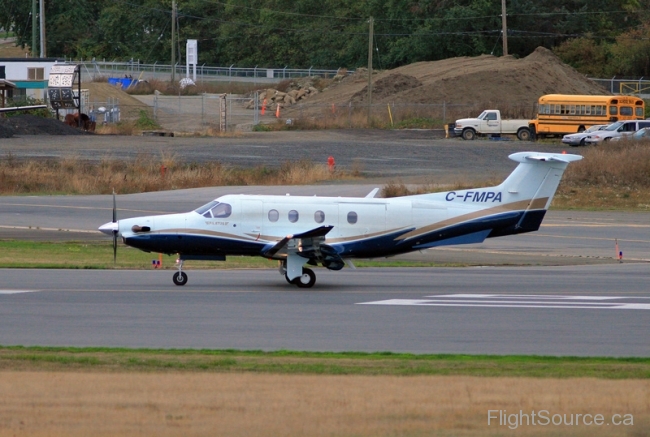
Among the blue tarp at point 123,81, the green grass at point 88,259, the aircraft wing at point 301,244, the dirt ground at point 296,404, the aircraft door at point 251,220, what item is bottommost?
the green grass at point 88,259

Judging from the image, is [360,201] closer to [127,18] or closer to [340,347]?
[340,347]

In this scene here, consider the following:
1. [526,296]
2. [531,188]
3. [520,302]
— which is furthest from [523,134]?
[520,302]

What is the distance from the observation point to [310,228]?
2148cm

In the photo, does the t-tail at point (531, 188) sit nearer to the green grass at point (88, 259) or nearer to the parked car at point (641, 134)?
the green grass at point (88, 259)

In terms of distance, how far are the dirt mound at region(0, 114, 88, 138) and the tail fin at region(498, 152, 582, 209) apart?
50.2 m

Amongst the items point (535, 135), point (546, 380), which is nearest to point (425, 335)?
point (546, 380)

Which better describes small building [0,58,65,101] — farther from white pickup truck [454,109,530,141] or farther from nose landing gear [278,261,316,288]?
nose landing gear [278,261,316,288]

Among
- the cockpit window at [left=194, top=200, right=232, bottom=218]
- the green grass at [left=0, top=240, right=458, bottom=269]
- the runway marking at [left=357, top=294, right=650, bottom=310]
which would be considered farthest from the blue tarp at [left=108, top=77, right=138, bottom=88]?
the runway marking at [left=357, top=294, right=650, bottom=310]

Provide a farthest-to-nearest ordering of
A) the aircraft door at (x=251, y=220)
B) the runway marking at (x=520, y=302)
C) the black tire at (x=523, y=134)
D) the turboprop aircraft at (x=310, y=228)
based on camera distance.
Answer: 1. the black tire at (x=523, y=134)
2. the aircraft door at (x=251, y=220)
3. the turboprop aircraft at (x=310, y=228)
4. the runway marking at (x=520, y=302)

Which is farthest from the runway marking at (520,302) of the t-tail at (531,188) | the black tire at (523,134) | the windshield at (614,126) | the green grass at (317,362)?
the black tire at (523,134)

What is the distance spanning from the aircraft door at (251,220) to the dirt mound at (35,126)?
48.2 m

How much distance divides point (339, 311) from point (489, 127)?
5342cm

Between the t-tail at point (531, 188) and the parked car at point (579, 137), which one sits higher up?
the parked car at point (579, 137)

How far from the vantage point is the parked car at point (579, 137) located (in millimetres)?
60906
